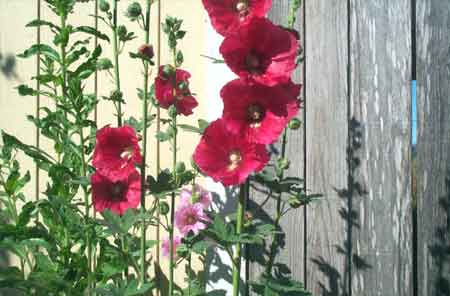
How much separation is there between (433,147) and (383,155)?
189 millimetres

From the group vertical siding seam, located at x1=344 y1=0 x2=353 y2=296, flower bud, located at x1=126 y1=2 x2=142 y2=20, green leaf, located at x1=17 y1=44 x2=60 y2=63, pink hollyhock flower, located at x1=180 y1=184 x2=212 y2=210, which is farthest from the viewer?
vertical siding seam, located at x1=344 y1=0 x2=353 y2=296

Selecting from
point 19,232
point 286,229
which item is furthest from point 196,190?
point 19,232

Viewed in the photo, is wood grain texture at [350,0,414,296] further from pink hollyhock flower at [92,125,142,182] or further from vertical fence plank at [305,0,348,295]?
pink hollyhock flower at [92,125,142,182]

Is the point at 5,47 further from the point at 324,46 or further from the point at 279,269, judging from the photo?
the point at 279,269

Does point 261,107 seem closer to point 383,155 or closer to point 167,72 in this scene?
point 167,72

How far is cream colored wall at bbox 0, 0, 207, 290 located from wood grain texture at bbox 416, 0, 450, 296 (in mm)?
864

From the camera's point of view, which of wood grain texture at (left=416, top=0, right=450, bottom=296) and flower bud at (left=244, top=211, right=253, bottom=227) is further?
wood grain texture at (left=416, top=0, right=450, bottom=296)

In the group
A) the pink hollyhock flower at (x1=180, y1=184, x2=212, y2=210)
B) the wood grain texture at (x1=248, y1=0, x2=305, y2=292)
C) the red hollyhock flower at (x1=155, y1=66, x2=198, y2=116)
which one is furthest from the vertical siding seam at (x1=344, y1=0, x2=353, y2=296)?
the red hollyhock flower at (x1=155, y1=66, x2=198, y2=116)

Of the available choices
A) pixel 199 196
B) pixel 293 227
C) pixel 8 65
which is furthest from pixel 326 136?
pixel 8 65

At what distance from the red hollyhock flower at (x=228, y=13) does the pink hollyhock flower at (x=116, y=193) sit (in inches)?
17.5

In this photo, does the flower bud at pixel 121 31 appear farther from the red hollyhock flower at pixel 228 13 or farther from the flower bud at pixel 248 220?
the flower bud at pixel 248 220

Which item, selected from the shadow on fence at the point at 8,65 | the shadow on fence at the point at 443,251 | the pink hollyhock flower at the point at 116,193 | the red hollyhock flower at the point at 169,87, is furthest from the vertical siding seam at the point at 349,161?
the shadow on fence at the point at 8,65

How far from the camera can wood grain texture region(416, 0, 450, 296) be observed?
5.47 ft

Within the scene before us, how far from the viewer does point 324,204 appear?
66.6 inches
